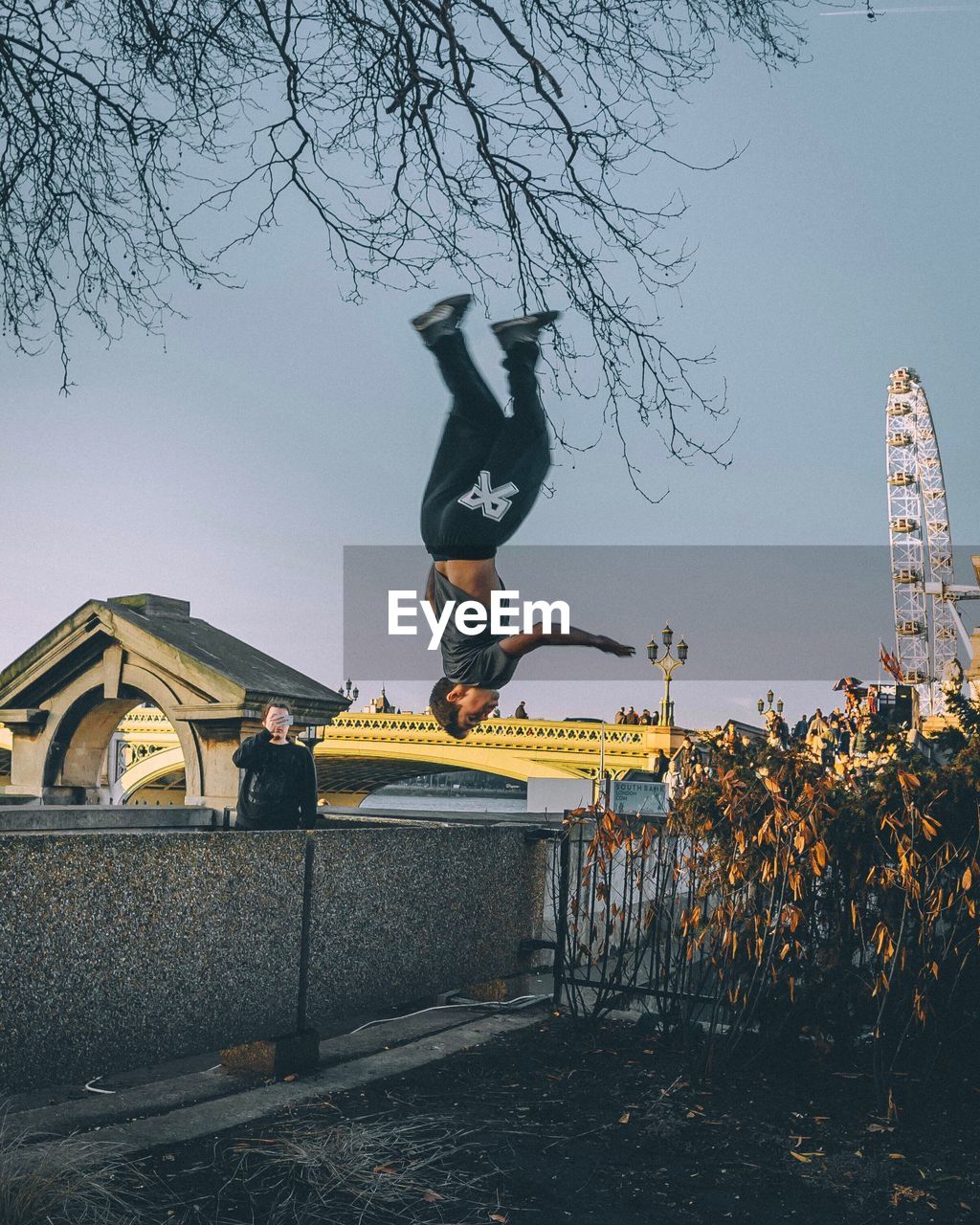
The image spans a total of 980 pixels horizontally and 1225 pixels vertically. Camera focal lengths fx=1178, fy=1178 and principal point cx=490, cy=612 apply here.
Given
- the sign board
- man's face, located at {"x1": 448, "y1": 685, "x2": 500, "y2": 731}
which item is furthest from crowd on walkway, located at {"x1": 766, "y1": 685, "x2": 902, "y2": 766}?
the sign board

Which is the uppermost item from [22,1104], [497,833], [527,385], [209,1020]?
[527,385]

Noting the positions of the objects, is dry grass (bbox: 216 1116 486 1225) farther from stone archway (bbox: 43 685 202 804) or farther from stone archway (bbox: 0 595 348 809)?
stone archway (bbox: 43 685 202 804)

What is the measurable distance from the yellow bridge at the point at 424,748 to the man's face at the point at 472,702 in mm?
43752

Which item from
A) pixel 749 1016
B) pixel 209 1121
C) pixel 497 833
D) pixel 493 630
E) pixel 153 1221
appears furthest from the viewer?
pixel 497 833

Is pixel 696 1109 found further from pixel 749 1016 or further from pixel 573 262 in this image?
pixel 573 262

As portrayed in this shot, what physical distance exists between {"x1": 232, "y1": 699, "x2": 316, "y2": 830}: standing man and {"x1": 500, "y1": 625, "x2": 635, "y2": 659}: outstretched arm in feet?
11.8

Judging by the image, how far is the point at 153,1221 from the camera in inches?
133

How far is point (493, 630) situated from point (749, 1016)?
8.46 feet

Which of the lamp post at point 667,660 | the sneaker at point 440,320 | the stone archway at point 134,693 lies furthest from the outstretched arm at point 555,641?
the lamp post at point 667,660

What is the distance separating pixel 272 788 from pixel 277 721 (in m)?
0.42

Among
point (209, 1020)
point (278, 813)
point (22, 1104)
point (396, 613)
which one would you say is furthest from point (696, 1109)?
point (278, 813)

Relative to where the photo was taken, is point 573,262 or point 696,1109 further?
point 573,262

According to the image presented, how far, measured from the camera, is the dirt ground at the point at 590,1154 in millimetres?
3695

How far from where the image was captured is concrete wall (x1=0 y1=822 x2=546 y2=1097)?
4359mm
